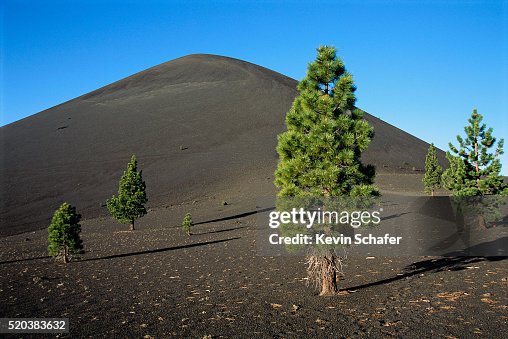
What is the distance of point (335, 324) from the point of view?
9.50 m

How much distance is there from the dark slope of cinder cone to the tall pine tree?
41711 mm

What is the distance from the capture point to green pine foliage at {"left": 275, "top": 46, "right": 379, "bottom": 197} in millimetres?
12031

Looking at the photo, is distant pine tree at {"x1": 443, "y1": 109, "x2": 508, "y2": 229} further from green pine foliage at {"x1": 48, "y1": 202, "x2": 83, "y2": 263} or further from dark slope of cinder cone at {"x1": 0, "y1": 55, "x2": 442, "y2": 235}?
dark slope of cinder cone at {"x1": 0, "y1": 55, "x2": 442, "y2": 235}

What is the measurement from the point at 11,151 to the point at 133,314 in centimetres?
9216

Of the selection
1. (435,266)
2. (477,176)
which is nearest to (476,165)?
(477,176)

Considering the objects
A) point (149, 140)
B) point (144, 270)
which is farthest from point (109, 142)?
point (144, 270)

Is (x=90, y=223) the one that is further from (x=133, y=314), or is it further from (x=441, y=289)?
(x=441, y=289)

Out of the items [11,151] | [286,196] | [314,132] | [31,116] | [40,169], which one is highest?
[31,116]

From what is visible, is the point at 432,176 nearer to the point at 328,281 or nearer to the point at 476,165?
the point at 476,165

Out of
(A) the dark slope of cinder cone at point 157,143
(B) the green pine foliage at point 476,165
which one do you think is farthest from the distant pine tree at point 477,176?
(A) the dark slope of cinder cone at point 157,143

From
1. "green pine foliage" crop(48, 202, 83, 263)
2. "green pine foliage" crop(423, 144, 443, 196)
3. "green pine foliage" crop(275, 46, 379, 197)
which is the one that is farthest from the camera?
"green pine foliage" crop(423, 144, 443, 196)

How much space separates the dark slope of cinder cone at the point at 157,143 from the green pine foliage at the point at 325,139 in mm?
41735

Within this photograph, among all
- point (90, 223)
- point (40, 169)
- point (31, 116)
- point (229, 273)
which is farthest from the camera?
point (31, 116)

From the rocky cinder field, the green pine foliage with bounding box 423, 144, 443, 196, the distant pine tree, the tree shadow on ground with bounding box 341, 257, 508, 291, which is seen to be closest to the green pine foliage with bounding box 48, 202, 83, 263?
the rocky cinder field
